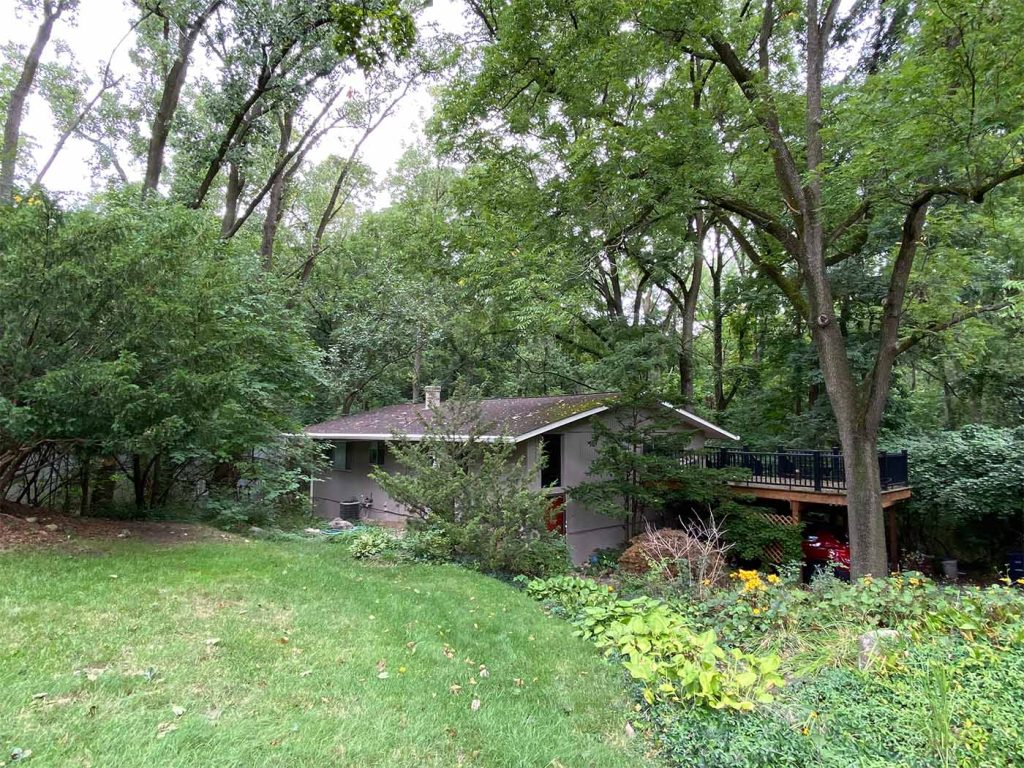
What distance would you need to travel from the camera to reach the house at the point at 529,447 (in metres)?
12.1

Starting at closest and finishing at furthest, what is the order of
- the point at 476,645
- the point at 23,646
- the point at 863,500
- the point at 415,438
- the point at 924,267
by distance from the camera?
the point at 23,646 < the point at 476,645 < the point at 863,500 < the point at 924,267 < the point at 415,438

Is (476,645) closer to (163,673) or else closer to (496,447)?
(163,673)

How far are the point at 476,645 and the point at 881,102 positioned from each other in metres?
8.37

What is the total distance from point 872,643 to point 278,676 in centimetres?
404

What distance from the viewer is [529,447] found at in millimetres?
12117

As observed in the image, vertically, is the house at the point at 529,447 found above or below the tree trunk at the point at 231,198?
below

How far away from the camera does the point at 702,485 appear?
12.1 m

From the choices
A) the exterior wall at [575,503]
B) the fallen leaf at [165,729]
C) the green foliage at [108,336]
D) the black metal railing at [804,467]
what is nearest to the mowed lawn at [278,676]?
the fallen leaf at [165,729]

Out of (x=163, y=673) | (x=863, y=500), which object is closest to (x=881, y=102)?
(x=863, y=500)

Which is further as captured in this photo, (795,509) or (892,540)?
(892,540)

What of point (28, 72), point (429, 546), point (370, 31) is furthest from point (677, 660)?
point (28, 72)

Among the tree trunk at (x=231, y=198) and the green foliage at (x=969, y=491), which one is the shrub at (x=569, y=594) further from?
the tree trunk at (x=231, y=198)

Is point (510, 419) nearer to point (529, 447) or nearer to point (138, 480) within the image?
point (529, 447)

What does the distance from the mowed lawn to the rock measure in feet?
5.46
